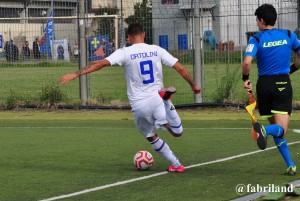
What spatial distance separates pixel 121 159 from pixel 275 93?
3196 mm

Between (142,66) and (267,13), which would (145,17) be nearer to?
(142,66)

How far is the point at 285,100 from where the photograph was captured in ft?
33.8

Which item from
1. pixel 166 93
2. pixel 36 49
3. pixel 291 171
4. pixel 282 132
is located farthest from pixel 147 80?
pixel 36 49

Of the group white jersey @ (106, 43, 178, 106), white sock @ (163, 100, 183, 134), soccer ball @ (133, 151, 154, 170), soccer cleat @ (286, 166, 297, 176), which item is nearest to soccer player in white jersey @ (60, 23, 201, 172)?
white jersey @ (106, 43, 178, 106)

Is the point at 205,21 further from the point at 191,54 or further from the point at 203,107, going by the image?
the point at 203,107

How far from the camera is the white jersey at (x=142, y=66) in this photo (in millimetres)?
10883

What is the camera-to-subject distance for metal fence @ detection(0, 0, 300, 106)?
69.4 ft

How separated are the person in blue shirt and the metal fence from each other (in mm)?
9921

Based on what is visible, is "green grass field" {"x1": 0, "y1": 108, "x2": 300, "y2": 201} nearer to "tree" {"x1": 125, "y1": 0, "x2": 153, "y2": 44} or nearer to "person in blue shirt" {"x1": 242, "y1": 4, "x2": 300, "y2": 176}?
"person in blue shirt" {"x1": 242, "y1": 4, "x2": 300, "y2": 176}

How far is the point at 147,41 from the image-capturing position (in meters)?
22.7

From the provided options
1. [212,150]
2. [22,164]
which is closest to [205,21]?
[212,150]

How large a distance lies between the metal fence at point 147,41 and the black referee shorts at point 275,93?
991cm

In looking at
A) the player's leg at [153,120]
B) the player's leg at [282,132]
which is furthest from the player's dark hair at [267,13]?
the player's leg at [153,120]

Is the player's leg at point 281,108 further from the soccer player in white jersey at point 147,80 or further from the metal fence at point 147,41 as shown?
the metal fence at point 147,41
